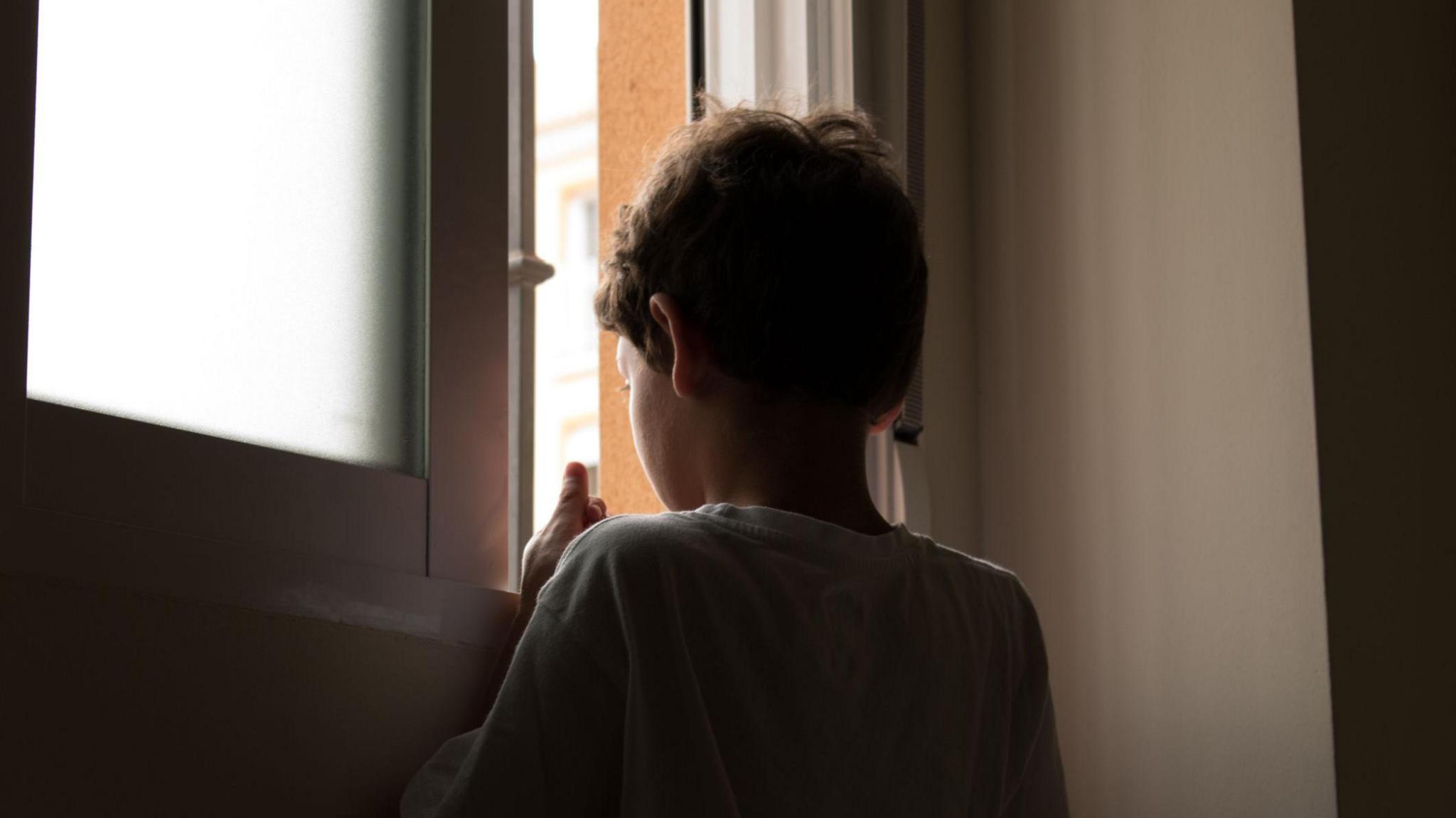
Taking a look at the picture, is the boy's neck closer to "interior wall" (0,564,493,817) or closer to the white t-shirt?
the white t-shirt

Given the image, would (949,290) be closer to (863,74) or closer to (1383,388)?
(863,74)

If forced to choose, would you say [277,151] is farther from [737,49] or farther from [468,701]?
[737,49]

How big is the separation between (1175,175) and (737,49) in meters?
0.46

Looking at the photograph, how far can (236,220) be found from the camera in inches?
39.3

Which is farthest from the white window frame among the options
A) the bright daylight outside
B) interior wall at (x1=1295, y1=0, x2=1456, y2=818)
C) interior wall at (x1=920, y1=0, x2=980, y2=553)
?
the bright daylight outside


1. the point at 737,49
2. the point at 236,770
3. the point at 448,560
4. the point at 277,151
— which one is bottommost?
the point at 236,770

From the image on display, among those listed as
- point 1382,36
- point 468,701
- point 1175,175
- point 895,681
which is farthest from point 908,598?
point 1382,36

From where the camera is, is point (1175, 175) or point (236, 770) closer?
point (236, 770)

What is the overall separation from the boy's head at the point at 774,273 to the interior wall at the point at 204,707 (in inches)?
8.5

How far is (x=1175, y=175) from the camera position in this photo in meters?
1.55

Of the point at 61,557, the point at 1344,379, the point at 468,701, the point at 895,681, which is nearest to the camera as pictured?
the point at 61,557

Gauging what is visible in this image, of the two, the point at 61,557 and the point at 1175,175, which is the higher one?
the point at 1175,175

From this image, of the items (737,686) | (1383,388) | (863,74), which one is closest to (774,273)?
(737,686)

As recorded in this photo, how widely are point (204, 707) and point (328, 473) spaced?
17 centimetres
